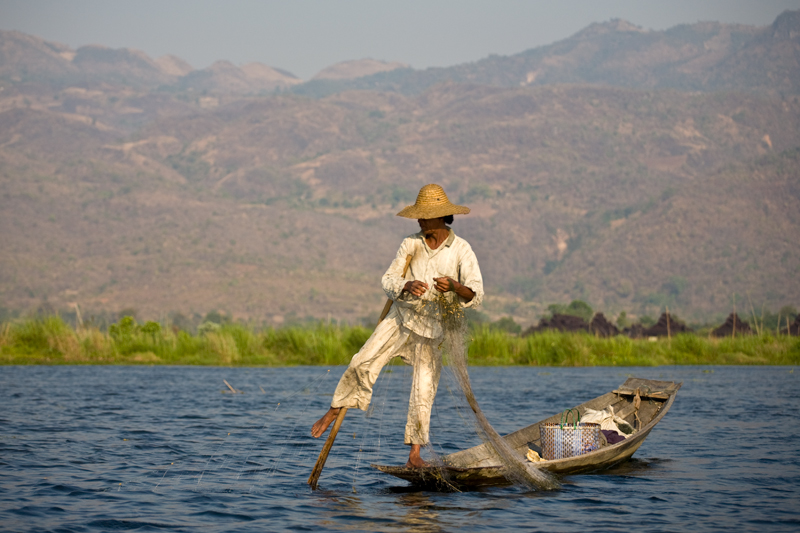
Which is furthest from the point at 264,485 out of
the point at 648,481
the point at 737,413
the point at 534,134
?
the point at 534,134

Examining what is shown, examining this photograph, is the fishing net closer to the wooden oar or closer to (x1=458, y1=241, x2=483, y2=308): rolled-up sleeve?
(x1=458, y1=241, x2=483, y2=308): rolled-up sleeve

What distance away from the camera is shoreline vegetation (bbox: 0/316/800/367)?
27.9 m

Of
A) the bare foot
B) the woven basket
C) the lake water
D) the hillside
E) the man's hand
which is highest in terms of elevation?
the hillside

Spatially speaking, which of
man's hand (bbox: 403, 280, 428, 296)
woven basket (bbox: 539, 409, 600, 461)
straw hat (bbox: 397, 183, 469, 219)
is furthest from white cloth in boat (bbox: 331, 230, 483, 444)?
woven basket (bbox: 539, 409, 600, 461)

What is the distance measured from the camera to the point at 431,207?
802 centimetres

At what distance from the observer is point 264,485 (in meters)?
8.82

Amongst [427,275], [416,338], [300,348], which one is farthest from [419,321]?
[300,348]

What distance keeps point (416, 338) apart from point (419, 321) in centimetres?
22

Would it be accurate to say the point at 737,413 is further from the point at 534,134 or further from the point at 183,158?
the point at 183,158

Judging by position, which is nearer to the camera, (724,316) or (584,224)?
(724,316)

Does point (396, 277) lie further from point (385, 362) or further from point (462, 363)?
point (462, 363)

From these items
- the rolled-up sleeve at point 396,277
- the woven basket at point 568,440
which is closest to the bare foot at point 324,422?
the rolled-up sleeve at point 396,277

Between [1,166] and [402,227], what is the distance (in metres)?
61.3

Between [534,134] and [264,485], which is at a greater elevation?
[534,134]
